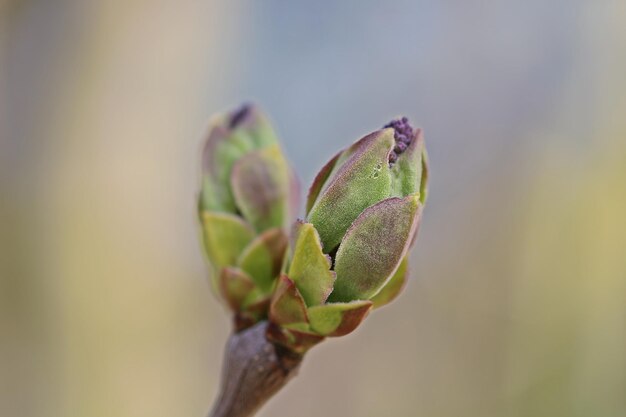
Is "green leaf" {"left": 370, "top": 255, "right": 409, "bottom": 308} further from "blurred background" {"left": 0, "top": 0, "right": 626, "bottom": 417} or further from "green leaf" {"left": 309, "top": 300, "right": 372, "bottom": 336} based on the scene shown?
"blurred background" {"left": 0, "top": 0, "right": 626, "bottom": 417}

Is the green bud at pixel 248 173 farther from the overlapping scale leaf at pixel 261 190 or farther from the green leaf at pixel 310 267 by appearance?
the green leaf at pixel 310 267


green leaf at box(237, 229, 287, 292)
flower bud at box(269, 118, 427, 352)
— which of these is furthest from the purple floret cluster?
green leaf at box(237, 229, 287, 292)

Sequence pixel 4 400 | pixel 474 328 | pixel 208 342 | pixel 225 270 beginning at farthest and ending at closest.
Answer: pixel 208 342 < pixel 474 328 < pixel 4 400 < pixel 225 270

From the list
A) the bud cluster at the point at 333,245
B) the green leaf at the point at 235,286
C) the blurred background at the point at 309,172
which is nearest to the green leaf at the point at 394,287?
the bud cluster at the point at 333,245

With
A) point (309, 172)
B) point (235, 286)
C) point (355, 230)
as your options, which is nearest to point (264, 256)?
point (235, 286)

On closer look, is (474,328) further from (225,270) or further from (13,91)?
(225,270)

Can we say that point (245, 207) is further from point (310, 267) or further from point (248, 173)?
point (310, 267)

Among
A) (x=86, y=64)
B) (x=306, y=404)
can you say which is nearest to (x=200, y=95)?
(x=86, y=64)
